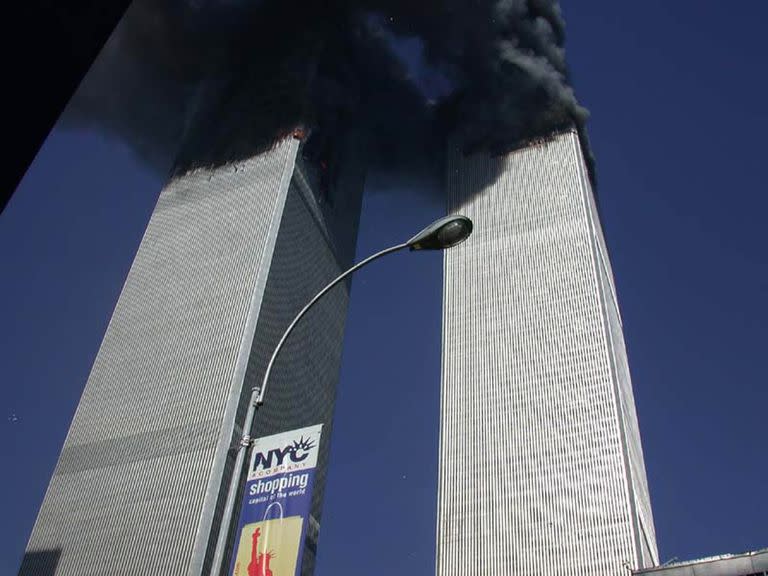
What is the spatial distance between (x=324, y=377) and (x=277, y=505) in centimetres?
9873

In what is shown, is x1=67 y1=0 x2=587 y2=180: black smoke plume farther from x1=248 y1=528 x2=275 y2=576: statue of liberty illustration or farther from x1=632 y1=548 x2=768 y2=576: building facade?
x1=248 y1=528 x2=275 y2=576: statue of liberty illustration

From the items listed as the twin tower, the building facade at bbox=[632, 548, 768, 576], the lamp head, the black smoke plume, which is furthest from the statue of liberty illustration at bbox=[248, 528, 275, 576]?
the black smoke plume

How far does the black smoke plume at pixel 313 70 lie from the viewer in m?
123

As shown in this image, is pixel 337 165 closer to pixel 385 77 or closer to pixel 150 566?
pixel 385 77

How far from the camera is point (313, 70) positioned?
125 m

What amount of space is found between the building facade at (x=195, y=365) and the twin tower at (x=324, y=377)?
259 millimetres

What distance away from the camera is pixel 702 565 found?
7625cm

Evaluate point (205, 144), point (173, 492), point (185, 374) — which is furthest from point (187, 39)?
point (173, 492)

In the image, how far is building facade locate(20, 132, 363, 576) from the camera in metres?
83.1

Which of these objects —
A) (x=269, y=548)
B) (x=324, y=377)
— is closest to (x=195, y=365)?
(x=324, y=377)

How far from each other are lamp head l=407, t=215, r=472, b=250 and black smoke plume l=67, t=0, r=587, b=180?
107866 mm

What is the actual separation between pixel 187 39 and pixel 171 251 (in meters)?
33.6

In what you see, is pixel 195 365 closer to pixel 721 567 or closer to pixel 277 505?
pixel 721 567

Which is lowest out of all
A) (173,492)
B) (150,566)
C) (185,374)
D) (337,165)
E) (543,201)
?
(150,566)
